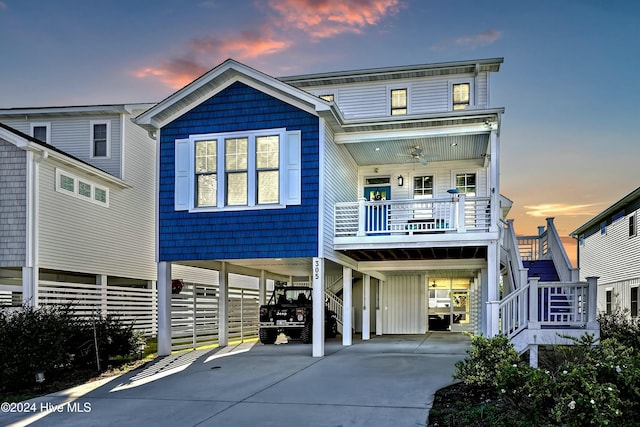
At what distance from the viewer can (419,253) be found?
17.1 meters

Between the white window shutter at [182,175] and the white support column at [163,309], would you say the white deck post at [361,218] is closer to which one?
the white window shutter at [182,175]

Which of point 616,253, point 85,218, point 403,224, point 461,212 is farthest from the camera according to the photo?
point 616,253

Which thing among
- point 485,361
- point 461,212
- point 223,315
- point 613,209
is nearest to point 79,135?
point 223,315

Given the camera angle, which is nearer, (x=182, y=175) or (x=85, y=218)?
(x=182, y=175)

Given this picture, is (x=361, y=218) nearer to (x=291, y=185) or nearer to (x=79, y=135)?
(x=291, y=185)

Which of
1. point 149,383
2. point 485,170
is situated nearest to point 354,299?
point 485,170

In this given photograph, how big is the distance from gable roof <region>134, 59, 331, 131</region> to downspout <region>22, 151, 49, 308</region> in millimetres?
3819

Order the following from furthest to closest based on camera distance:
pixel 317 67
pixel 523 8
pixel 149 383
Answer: pixel 317 67 → pixel 523 8 → pixel 149 383

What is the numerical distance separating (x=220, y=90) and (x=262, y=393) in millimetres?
8571

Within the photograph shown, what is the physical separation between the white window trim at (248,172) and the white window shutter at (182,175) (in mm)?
103

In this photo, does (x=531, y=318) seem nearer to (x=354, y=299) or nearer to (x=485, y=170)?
(x=485, y=170)

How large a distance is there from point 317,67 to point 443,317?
11.9 m

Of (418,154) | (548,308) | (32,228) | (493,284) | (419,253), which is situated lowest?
(548,308)

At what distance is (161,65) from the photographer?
63.8 feet
